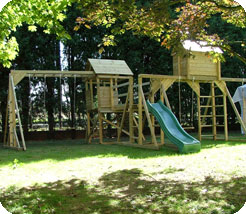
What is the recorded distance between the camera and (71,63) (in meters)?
18.8

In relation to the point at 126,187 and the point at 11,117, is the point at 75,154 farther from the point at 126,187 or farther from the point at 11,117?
the point at 126,187

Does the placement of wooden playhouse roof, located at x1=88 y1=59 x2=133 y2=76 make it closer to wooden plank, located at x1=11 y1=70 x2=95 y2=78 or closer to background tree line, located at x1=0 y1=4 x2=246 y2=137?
wooden plank, located at x1=11 y1=70 x2=95 y2=78

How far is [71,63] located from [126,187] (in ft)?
48.5

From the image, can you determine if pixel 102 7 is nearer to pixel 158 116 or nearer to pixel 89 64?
pixel 158 116

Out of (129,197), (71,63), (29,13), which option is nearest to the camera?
(129,197)

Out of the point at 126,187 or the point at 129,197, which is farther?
the point at 126,187

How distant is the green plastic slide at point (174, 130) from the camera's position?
919 centimetres

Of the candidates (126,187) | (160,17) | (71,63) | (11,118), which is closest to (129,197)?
(126,187)

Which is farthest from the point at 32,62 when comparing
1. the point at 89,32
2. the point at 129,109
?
the point at 129,109

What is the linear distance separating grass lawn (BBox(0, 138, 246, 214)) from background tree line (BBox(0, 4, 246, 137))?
34.8ft

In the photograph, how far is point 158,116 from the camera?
34.6 feet

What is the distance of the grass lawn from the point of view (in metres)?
3.92

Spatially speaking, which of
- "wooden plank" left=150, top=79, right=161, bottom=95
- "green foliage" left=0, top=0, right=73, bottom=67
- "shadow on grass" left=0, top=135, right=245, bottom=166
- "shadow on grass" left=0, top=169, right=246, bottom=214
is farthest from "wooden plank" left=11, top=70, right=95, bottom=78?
"shadow on grass" left=0, top=169, right=246, bottom=214

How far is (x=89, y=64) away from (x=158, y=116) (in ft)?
17.1
